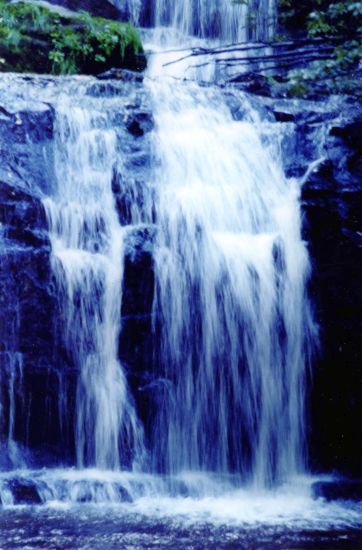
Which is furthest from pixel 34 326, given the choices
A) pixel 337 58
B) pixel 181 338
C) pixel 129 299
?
pixel 337 58

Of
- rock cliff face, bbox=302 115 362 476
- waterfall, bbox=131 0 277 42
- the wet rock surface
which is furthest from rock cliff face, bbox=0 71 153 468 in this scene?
waterfall, bbox=131 0 277 42

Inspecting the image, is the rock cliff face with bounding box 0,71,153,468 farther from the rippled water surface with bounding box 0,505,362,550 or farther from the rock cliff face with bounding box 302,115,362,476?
the rock cliff face with bounding box 302,115,362,476

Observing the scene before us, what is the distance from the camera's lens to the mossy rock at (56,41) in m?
9.80

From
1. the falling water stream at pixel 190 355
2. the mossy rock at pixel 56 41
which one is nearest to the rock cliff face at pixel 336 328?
the falling water stream at pixel 190 355

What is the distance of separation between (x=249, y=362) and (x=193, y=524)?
1.87 metres

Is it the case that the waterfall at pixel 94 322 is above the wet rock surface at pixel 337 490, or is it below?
above

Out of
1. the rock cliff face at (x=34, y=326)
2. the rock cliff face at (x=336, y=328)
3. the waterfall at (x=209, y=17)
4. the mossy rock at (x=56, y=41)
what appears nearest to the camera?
the rock cliff face at (x=34, y=326)

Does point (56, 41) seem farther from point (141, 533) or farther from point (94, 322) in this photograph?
point (141, 533)

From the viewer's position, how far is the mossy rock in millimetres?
9797

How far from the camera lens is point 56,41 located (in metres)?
10.0

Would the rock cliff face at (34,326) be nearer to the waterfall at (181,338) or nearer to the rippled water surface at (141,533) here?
the waterfall at (181,338)

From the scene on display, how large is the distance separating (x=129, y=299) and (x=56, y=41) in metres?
5.86

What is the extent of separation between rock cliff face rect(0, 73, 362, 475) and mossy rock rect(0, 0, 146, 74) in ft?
10.1

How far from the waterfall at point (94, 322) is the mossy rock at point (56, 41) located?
4.38 metres
